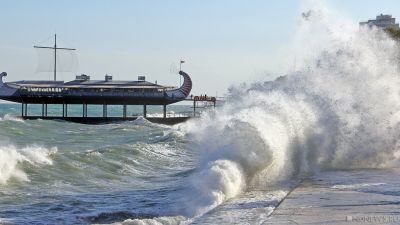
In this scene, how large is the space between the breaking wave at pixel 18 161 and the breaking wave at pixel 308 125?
184 inches

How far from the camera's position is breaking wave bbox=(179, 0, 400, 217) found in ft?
49.6

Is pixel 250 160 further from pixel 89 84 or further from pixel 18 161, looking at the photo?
pixel 89 84

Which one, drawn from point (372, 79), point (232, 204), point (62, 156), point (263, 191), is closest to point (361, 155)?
point (372, 79)

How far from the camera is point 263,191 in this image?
13.5 metres

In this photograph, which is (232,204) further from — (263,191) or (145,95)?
(145,95)

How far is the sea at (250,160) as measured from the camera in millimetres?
12828

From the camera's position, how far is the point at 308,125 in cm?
1980

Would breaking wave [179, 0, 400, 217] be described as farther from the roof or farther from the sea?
the roof

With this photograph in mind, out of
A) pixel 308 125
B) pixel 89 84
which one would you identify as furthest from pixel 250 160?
pixel 89 84

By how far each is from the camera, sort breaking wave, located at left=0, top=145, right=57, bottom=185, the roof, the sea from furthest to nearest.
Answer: the roof
breaking wave, located at left=0, top=145, right=57, bottom=185
the sea

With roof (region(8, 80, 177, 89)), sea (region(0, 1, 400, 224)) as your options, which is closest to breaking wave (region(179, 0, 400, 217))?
sea (region(0, 1, 400, 224))

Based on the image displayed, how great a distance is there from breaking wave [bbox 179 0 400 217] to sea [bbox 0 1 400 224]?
0.10ft

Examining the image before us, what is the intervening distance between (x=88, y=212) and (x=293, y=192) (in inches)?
138

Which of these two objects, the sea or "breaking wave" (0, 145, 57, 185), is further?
"breaking wave" (0, 145, 57, 185)
